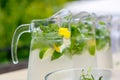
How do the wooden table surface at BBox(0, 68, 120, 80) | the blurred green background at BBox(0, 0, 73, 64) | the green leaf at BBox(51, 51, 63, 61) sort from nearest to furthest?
the green leaf at BBox(51, 51, 63, 61) < the wooden table surface at BBox(0, 68, 120, 80) < the blurred green background at BBox(0, 0, 73, 64)

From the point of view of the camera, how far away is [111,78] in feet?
2.16

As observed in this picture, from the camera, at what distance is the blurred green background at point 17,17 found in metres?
2.41

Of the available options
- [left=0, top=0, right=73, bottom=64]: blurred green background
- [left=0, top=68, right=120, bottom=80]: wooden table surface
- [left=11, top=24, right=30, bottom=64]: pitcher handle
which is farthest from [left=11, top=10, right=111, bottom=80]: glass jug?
[left=0, top=0, right=73, bottom=64]: blurred green background

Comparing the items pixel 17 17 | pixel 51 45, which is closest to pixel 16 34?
pixel 51 45

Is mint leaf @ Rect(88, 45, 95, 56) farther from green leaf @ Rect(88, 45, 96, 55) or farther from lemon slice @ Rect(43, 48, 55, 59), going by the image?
lemon slice @ Rect(43, 48, 55, 59)

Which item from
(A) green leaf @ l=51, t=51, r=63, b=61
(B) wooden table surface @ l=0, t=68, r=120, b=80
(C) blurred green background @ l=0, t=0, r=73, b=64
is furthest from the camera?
(C) blurred green background @ l=0, t=0, r=73, b=64

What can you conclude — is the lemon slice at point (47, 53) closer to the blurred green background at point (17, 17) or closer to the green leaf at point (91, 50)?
the green leaf at point (91, 50)

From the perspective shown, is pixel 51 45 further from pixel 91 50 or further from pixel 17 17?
pixel 17 17

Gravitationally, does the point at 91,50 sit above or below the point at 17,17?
below

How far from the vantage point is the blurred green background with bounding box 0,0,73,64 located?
2406 mm

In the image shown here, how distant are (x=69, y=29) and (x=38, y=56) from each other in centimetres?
8

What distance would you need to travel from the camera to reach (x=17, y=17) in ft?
8.08

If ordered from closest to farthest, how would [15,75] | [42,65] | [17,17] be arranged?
1. [42,65]
2. [15,75]
3. [17,17]

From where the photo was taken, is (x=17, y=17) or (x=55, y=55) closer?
(x=55, y=55)
